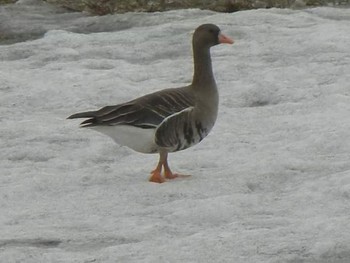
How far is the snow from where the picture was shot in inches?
280

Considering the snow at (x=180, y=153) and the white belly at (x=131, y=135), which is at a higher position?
the white belly at (x=131, y=135)

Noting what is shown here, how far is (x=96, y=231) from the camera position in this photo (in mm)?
7402

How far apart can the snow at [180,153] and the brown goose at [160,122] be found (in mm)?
321

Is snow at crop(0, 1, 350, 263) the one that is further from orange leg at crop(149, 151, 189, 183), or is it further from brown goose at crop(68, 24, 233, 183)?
brown goose at crop(68, 24, 233, 183)

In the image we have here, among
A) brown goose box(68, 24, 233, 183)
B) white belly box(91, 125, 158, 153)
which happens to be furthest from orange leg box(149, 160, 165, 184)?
white belly box(91, 125, 158, 153)

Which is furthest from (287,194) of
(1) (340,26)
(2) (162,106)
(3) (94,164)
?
(1) (340,26)

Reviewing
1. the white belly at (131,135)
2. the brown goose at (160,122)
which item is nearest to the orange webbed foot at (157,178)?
the brown goose at (160,122)

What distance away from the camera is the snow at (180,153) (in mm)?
7117

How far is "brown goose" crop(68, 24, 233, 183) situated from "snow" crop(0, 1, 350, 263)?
321 millimetres

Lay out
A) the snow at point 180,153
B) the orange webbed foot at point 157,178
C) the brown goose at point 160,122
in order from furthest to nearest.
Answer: the orange webbed foot at point 157,178 < the brown goose at point 160,122 < the snow at point 180,153

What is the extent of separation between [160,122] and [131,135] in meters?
0.27

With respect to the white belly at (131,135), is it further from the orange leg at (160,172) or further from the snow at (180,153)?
Answer: the snow at (180,153)

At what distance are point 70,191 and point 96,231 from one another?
116 centimetres

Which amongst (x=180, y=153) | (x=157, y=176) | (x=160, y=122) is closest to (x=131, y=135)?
(x=160, y=122)
